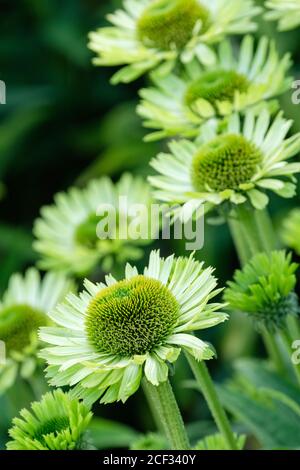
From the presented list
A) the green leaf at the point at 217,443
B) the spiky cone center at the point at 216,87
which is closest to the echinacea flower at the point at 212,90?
the spiky cone center at the point at 216,87

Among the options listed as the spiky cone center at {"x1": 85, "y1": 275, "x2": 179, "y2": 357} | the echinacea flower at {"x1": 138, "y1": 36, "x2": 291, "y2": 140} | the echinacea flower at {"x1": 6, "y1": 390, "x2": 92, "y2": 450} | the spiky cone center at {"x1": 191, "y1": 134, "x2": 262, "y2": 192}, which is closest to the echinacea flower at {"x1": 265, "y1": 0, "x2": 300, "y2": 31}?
the echinacea flower at {"x1": 138, "y1": 36, "x2": 291, "y2": 140}

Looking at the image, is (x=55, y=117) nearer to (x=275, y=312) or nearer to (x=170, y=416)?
(x=275, y=312)

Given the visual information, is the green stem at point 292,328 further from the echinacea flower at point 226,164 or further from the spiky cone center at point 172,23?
the spiky cone center at point 172,23

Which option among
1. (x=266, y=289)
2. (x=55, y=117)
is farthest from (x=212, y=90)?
(x=55, y=117)

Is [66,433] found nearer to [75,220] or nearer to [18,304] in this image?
[18,304]

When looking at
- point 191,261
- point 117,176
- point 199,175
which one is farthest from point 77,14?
point 191,261

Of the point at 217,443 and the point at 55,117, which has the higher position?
the point at 55,117

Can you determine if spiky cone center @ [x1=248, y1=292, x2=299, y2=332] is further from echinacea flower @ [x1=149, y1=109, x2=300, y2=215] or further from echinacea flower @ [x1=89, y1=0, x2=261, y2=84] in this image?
echinacea flower @ [x1=89, y1=0, x2=261, y2=84]
